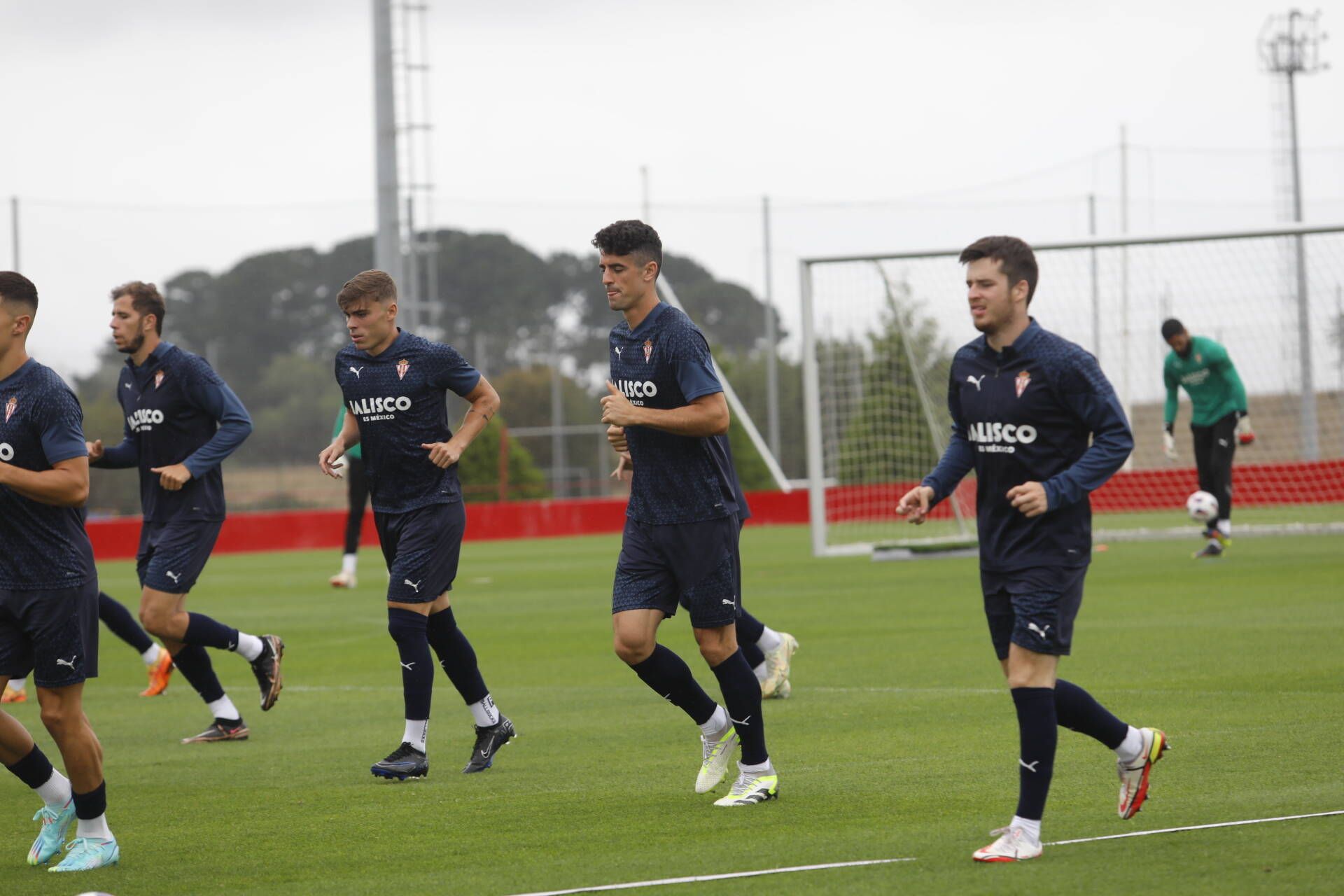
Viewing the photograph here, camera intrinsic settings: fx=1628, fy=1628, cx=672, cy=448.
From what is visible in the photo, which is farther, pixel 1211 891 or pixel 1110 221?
pixel 1110 221

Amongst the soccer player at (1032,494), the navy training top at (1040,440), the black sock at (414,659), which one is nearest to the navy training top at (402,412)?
the black sock at (414,659)

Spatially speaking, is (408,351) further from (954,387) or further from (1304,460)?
(1304,460)

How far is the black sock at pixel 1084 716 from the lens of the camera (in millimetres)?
5258

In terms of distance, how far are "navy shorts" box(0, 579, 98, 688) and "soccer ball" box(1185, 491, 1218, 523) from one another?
1387cm

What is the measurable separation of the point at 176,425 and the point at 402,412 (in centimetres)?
197

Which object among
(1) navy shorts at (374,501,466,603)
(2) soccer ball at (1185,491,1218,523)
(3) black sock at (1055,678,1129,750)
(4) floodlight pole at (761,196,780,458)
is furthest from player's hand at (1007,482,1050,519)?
(4) floodlight pole at (761,196,780,458)

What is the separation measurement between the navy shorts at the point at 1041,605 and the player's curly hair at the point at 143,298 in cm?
502

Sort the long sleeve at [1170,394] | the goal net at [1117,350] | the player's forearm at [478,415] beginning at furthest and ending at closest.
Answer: the goal net at [1117,350]
the long sleeve at [1170,394]
the player's forearm at [478,415]

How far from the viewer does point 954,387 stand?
5375mm

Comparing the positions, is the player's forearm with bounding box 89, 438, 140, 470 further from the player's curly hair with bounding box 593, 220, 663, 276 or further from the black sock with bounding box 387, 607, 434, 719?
the player's curly hair with bounding box 593, 220, 663, 276

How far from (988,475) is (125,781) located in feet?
13.8

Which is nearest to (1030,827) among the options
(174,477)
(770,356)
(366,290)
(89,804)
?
(89,804)

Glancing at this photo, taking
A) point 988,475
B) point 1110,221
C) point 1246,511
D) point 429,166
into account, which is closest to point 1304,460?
point 1246,511

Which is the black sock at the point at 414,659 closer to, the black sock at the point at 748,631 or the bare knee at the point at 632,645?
the bare knee at the point at 632,645
